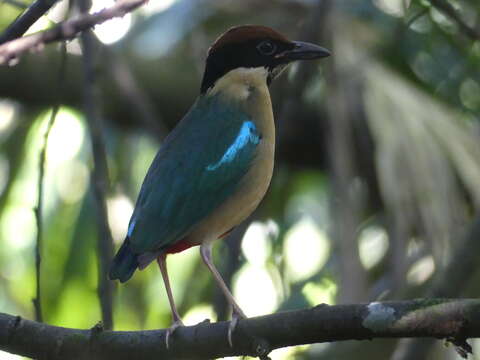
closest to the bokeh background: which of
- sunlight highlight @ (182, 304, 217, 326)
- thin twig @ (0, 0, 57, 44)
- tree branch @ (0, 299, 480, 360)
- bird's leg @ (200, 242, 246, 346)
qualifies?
sunlight highlight @ (182, 304, 217, 326)

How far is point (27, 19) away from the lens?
3225mm

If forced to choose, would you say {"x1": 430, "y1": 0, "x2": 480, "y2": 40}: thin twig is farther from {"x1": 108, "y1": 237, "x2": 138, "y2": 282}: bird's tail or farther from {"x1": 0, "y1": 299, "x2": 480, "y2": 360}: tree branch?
{"x1": 108, "y1": 237, "x2": 138, "y2": 282}: bird's tail

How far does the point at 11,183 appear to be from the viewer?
Result: 639cm

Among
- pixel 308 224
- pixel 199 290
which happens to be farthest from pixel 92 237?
pixel 308 224

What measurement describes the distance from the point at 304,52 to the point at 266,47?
0.71 ft

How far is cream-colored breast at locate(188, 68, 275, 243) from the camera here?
4648mm

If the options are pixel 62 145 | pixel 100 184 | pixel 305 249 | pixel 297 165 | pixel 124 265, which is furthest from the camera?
pixel 297 165

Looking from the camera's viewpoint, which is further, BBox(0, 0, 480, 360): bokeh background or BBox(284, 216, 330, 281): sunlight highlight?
BBox(284, 216, 330, 281): sunlight highlight

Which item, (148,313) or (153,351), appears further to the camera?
(148,313)

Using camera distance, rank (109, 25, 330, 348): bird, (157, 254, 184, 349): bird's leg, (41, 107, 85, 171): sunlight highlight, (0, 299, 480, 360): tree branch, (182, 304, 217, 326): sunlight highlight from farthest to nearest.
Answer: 1. (41, 107, 85, 171): sunlight highlight
2. (182, 304, 217, 326): sunlight highlight
3. (109, 25, 330, 348): bird
4. (157, 254, 184, 349): bird's leg
5. (0, 299, 480, 360): tree branch

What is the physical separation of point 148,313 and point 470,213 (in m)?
2.11

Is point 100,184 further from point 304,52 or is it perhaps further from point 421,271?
point 421,271

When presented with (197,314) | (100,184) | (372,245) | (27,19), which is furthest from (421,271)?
(27,19)

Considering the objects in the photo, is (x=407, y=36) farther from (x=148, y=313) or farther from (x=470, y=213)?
(x=148, y=313)
